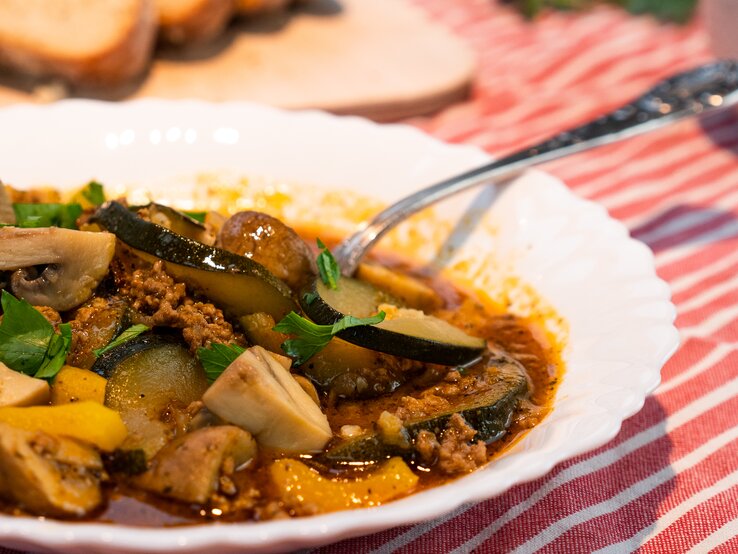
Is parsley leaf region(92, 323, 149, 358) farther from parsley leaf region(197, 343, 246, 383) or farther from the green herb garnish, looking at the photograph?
parsley leaf region(197, 343, 246, 383)

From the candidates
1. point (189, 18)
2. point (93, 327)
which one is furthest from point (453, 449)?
point (189, 18)

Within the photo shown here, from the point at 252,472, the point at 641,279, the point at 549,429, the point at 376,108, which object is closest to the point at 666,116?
the point at 641,279

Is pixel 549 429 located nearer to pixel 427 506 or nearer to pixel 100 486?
pixel 427 506

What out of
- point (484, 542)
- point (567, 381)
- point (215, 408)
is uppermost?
point (215, 408)

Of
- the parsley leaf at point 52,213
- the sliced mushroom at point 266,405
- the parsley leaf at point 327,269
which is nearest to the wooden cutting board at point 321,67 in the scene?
the parsley leaf at point 52,213

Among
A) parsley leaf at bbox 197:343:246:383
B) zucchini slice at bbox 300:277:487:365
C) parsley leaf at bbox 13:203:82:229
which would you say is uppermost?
parsley leaf at bbox 13:203:82:229

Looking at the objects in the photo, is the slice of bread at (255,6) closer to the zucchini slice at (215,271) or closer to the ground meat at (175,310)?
the zucchini slice at (215,271)

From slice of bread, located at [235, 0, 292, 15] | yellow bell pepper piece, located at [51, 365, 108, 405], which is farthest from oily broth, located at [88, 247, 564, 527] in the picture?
slice of bread, located at [235, 0, 292, 15]
